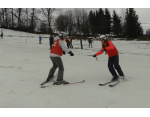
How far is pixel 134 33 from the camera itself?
40.0 metres

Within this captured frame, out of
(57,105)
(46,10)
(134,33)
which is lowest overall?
(57,105)

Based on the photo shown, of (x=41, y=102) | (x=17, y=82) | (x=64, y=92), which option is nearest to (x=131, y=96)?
(x=64, y=92)

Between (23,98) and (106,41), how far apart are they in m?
3.09

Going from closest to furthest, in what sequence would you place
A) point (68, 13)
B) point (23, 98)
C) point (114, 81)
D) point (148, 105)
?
point (148, 105) → point (23, 98) → point (114, 81) → point (68, 13)

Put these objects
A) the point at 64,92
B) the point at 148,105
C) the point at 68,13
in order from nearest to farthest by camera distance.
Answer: the point at 148,105, the point at 64,92, the point at 68,13

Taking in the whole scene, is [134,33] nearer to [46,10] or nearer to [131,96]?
[46,10]

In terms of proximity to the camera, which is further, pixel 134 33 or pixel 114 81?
pixel 134 33

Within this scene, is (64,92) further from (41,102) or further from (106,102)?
(106,102)

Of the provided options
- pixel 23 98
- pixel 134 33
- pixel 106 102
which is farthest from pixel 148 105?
pixel 134 33

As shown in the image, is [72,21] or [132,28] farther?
[72,21]

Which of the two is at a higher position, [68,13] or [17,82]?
[68,13]

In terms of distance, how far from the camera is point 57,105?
10.7 feet

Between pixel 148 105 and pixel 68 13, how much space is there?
6037 cm

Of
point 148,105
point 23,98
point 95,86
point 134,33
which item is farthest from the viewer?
point 134,33
